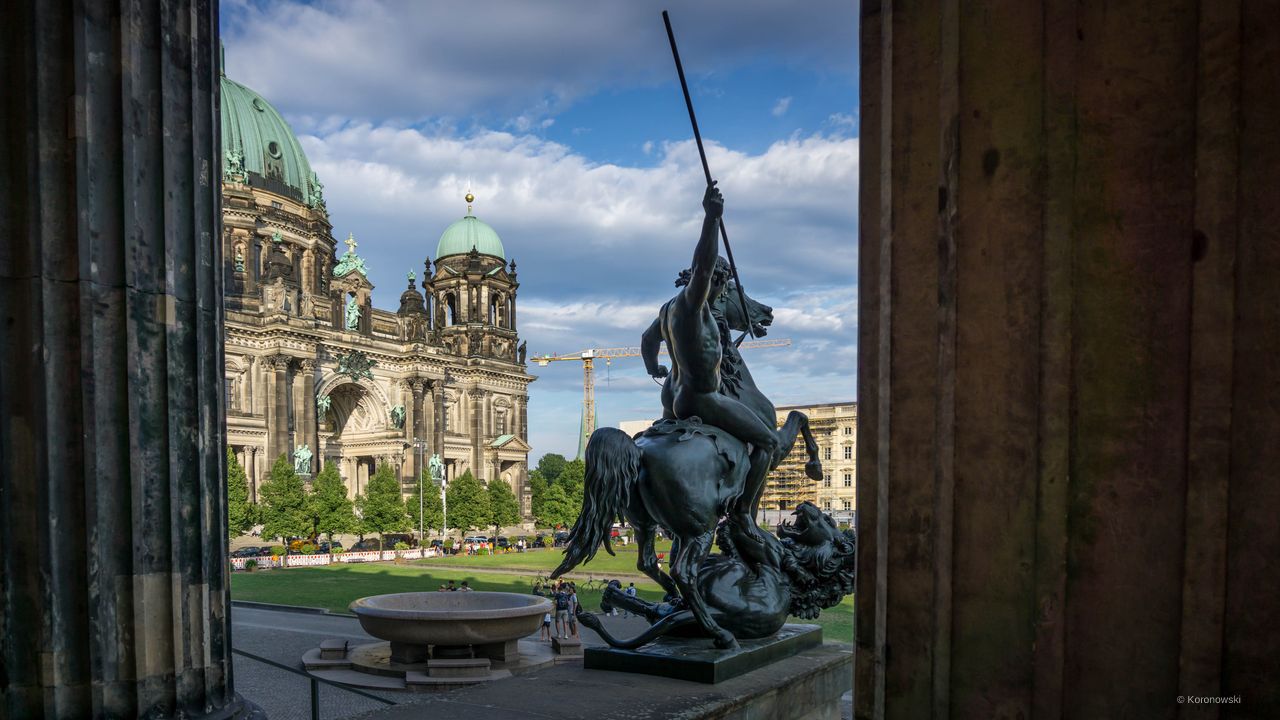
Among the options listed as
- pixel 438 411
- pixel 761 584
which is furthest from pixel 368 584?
pixel 438 411

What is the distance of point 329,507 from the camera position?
48.3 m

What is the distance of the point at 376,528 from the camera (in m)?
50.8

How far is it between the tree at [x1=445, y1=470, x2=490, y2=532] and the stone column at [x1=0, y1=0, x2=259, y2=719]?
53.5 meters

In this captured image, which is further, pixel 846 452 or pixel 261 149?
pixel 846 452

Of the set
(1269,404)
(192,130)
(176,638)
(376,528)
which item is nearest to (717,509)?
(176,638)

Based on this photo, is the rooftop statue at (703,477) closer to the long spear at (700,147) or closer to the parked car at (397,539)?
the long spear at (700,147)

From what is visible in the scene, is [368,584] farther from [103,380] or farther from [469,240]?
[469,240]

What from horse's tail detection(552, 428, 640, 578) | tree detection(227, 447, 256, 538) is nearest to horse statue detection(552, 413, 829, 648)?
horse's tail detection(552, 428, 640, 578)

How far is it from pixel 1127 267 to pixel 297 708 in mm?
11638

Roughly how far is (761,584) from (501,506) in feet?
177

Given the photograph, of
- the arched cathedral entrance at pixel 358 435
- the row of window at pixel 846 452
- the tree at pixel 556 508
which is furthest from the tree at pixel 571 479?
the row of window at pixel 846 452

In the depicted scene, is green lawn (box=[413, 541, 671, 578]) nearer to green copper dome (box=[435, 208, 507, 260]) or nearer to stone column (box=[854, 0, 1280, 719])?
stone column (box=[854, 0, 1280, 719])

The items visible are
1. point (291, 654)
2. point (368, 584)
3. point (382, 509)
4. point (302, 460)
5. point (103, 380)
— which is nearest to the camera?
point (103, 380)

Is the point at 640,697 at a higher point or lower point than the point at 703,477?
lower
